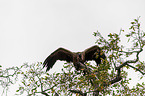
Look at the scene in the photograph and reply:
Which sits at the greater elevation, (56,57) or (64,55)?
(64,55)

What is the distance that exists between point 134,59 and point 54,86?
209 inches

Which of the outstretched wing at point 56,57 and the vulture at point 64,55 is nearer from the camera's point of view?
the vulture at point 64,55

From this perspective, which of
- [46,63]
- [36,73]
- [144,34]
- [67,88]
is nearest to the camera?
[144,34]

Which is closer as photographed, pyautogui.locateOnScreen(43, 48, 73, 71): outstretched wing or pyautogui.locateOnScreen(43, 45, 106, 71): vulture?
pyautogui.locateOnScreen(43, 45, 106, 71): vulture

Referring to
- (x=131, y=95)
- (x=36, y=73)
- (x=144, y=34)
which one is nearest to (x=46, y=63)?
(x=36, y=73)

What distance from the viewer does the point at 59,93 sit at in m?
11.8

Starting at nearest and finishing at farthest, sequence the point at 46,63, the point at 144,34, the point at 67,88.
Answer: the point at 144,34 < the point at 67,88 < the point at 46,63

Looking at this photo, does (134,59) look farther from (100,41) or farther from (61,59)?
(61,59)

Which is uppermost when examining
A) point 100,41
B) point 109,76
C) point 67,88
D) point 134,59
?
point 100,41

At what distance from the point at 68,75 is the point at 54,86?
1180mm

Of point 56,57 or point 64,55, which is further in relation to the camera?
point 56,57

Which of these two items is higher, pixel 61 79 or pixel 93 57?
pixel 93 57

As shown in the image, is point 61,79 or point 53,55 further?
point 53,55

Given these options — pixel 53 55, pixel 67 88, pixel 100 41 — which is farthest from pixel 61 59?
pixel 100 41
